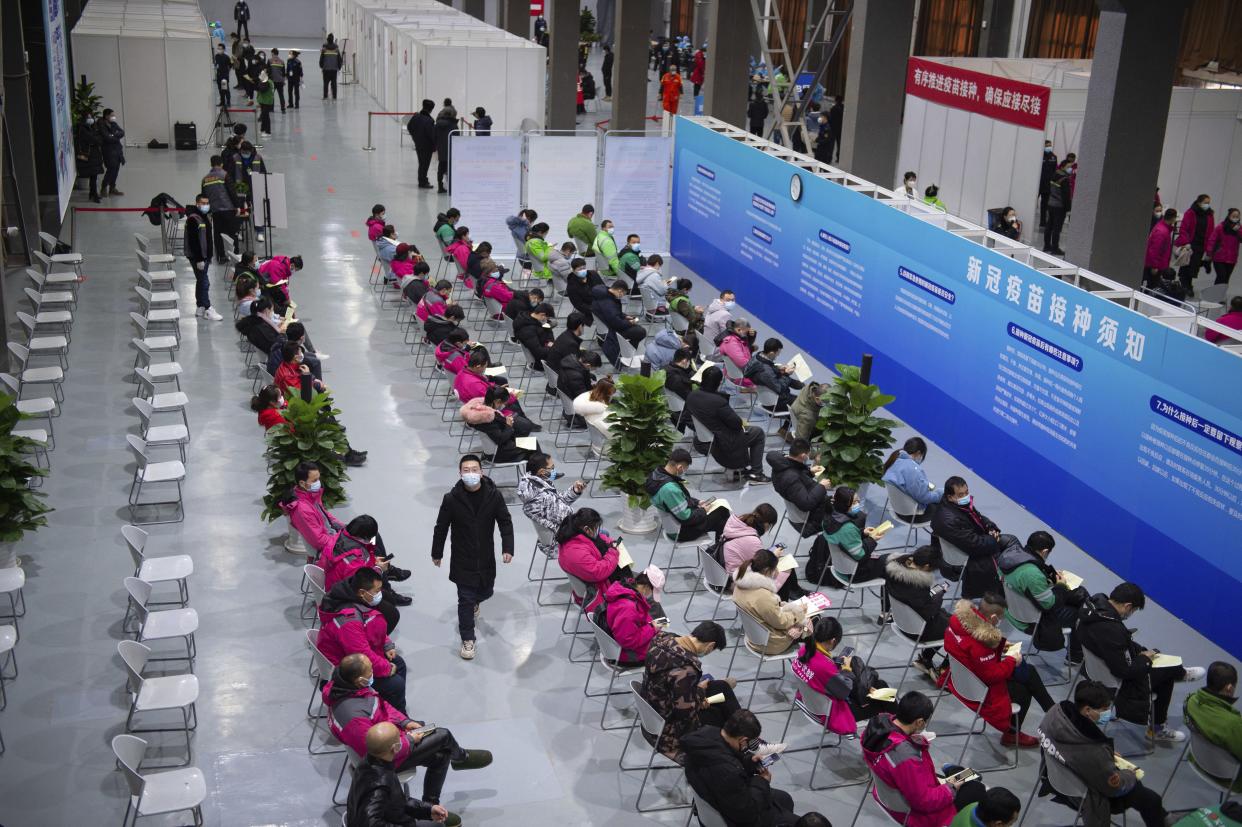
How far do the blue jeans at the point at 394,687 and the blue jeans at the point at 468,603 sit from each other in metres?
1.00

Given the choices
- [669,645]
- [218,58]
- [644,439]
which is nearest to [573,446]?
[644,439]

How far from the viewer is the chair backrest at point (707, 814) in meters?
6.28


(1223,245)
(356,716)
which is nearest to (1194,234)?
(1223,245)

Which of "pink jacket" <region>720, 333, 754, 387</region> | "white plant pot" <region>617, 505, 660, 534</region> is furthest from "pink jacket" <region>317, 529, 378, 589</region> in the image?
"pink jacket" <region>720, 333, 754, 387</region>

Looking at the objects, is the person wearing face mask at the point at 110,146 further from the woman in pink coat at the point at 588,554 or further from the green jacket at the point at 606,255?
the woman in pink coat at the point at 588,554

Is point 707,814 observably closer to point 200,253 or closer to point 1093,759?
point 1093,759

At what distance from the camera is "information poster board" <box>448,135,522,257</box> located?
17672 mm

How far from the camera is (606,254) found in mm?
16578

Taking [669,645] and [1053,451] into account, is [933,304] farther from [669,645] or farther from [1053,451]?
[669,645]

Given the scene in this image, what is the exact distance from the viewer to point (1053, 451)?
36.4 ft

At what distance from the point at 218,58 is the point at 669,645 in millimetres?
26900

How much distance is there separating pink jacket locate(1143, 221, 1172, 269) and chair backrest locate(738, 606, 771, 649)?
11.9m

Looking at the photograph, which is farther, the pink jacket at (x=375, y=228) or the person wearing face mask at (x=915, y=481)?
the pink jacket at (x=375, y=228)

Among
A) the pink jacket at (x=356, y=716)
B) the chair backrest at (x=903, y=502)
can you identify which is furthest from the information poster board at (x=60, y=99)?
the pink jacket at (x=356, y=716)
